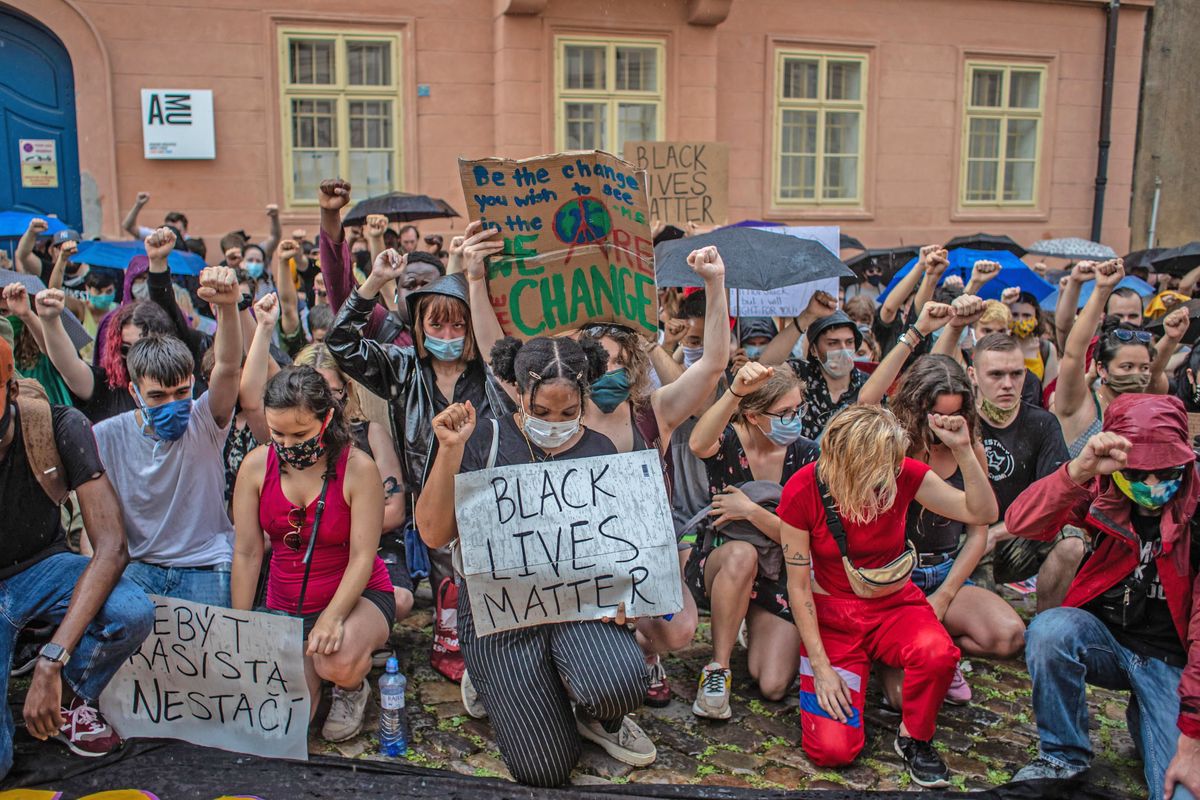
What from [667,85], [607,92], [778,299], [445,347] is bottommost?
[445,347]

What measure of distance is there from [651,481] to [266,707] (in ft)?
5.52

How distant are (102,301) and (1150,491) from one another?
6.92 m

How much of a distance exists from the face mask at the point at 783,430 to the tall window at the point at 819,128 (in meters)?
9.96

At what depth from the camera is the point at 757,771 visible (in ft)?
12.7

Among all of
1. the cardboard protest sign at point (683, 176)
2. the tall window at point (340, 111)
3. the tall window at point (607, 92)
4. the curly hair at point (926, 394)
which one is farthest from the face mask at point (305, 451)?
the tall window at point (607, 92)

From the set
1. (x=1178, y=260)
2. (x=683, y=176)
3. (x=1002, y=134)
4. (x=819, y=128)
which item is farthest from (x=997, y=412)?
(x=1002, y=134)

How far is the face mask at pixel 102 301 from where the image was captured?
753 centimetres

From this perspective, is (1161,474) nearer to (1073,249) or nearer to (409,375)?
(409,375)

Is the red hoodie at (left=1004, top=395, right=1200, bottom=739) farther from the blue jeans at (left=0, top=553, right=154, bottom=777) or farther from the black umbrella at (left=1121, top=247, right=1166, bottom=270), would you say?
the black umbrella at (left=1121, top=247, right=1166, bottom=270)

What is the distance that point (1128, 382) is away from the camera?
4.77 m

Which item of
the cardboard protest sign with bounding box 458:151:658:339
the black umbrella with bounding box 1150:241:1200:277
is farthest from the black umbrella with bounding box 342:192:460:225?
the black umbrella with bounding box 1150:241:1200:277

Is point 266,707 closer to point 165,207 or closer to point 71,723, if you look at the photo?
point 71,723

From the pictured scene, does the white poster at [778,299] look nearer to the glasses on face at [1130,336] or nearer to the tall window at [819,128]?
the glasses on face at [1130,336]

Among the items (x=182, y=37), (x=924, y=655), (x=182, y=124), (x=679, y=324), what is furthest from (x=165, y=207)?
(x=924, y=655)
